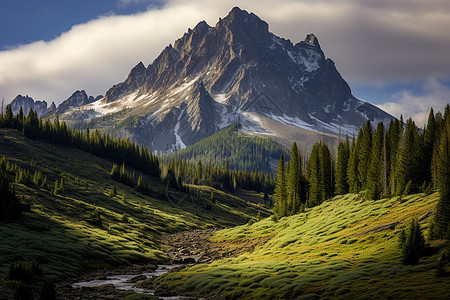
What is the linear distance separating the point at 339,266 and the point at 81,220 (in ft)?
247

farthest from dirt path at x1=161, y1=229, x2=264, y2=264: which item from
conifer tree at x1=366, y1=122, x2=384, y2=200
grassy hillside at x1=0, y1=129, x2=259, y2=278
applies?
conifer tree at x1=366, y1=122, x2=384, y2=200

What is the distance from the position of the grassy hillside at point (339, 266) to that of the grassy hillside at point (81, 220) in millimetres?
21056

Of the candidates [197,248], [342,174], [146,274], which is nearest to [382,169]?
[342,174]

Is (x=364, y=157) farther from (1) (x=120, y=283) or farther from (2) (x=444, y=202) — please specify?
(1) (x=120, y=283)

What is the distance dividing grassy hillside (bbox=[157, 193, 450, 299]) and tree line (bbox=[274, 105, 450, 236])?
5500mm

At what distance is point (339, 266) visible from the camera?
4925 cm

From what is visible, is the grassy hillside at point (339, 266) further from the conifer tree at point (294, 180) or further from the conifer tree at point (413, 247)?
the conifer tree at point (294, 180)

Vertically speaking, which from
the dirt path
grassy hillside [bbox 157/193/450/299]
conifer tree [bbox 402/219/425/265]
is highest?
conifer tree [bbox 402/219/425/265]

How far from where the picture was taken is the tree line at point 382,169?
74.4 meters

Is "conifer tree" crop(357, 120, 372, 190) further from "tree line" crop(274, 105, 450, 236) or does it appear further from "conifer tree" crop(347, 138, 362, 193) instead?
"conifer tree" crop(347, 138, 362, 193)

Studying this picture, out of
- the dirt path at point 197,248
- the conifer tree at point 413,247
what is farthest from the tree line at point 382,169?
the dirt path at point 197,248

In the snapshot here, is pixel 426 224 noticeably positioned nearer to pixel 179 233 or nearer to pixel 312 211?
pixel 312 211

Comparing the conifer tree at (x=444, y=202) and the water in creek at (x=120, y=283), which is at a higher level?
the conifer tree at (x=444, y=202)

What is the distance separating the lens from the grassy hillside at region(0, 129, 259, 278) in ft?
226
